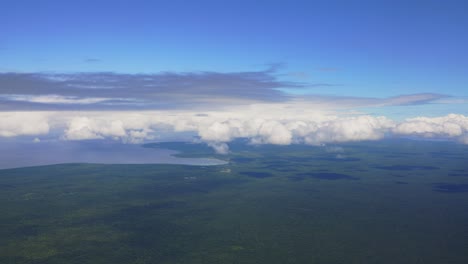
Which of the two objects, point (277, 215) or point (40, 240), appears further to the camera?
point (277, 215)

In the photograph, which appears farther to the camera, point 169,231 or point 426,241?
point 169,231

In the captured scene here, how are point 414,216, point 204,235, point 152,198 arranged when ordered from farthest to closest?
point 152,198
point 414,216
point 204,235

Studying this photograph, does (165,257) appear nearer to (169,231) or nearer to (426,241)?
(169,231)

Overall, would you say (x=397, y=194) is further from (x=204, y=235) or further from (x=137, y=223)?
(x=137, y=223)

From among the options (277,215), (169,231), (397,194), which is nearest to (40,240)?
(169,231)

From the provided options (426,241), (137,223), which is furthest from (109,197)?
(426,241)

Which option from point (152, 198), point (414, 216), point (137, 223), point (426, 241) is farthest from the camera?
point (152, 198)

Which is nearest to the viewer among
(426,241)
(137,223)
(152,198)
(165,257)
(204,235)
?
(165,257)

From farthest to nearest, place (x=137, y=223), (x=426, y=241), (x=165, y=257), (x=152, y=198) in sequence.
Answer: (x=152, y=198) → (x=137, y=223) → (x=426, y=241) → (x=165, y=257)
